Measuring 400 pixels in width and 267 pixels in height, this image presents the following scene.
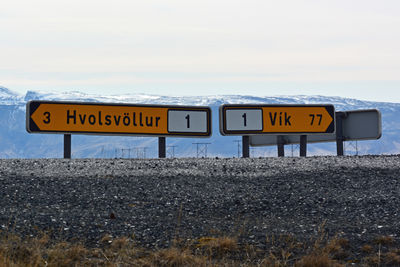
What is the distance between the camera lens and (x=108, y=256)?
27.0 feet

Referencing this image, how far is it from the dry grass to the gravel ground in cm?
30

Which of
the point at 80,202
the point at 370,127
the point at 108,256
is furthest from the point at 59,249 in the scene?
the point at 370,127

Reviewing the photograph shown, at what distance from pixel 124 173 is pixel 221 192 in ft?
8.76

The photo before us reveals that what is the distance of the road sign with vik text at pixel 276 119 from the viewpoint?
62.7 feet

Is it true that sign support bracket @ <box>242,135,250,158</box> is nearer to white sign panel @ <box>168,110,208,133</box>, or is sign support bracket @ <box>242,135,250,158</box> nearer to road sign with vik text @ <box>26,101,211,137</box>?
road sign with vik text @ <box>26,101,211,137</box>

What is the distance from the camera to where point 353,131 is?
2081 cm

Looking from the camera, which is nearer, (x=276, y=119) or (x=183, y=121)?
(x=183, y=121)

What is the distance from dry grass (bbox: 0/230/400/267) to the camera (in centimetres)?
787

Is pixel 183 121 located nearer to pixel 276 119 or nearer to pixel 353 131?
pixel 276 119

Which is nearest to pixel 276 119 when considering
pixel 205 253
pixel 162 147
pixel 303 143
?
pixel 303 143

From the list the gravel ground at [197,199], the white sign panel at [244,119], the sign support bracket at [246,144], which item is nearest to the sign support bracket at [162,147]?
the white sign panel at [244,119]

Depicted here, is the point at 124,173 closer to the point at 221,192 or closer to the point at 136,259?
the point at 221,192

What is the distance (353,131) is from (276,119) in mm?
3000

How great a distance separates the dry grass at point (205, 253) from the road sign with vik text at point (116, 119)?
31.8 feet
